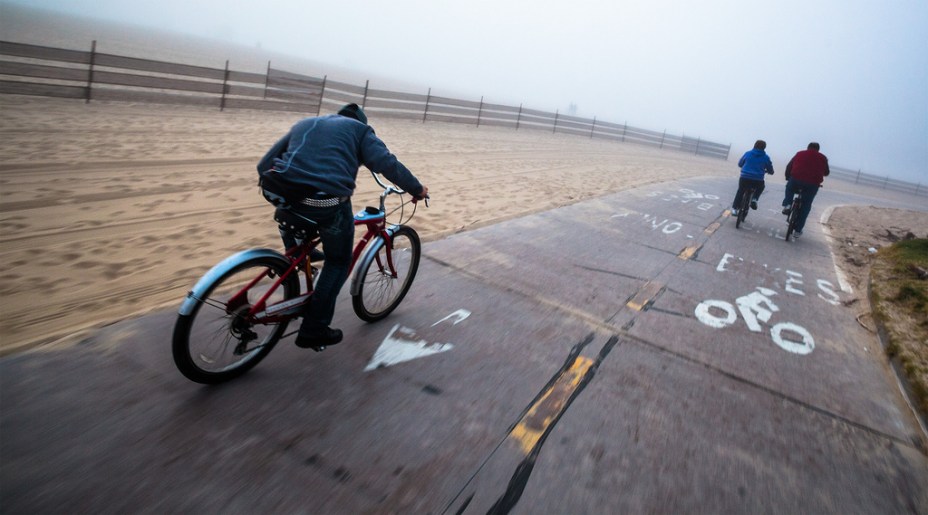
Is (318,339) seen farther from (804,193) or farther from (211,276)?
(804,193)

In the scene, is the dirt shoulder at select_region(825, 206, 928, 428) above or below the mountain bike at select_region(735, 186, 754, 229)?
below

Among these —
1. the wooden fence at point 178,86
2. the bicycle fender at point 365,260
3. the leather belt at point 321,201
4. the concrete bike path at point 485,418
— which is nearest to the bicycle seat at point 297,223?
the leather belt at point 321,201

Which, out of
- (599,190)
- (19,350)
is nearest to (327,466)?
(19,350)

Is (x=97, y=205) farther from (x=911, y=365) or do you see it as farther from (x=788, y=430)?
(x=911, y=365)

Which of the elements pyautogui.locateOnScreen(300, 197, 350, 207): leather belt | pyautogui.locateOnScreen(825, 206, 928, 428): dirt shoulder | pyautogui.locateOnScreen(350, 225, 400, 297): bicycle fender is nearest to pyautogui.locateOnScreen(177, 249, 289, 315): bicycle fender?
pyautogui.locateOnScreen(300, 197, 350, 207): leather belt

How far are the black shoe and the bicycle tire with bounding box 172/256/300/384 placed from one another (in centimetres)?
17

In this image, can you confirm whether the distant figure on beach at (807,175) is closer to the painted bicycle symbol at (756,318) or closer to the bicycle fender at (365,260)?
the painted bicycle symbol at (756,318)

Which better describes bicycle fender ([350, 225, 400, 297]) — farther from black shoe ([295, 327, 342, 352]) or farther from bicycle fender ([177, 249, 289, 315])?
bicycle fender ([177, 249, 289, 315])

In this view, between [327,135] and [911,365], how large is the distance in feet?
17.4

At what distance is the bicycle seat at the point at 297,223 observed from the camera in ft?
11.0

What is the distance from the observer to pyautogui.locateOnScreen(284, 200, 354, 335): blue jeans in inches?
136

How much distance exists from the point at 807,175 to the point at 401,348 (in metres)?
9.90

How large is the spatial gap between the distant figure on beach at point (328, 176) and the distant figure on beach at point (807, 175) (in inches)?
381

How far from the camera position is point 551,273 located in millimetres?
6180
